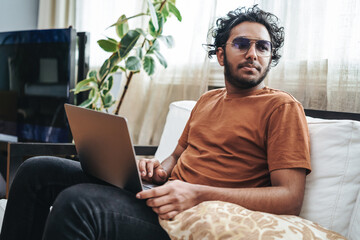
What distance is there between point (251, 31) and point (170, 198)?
2.15 feet

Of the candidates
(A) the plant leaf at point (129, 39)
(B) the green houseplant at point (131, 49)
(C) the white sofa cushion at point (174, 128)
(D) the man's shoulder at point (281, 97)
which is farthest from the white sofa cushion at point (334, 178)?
(A) the plant leaf at point (129, 39)

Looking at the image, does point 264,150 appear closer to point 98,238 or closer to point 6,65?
point 98,238

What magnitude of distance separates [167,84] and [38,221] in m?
1.24

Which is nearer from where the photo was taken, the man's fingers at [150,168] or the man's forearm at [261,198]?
the man's forearm at [261,198]

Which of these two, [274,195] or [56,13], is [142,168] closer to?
[274,195]

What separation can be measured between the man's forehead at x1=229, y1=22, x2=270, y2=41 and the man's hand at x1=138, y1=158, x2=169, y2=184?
522mm

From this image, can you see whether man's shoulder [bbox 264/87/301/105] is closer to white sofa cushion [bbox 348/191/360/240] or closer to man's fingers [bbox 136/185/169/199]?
white sofa cushion [bbox 348/191/360/240]

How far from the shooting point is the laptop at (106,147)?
2.85 ft

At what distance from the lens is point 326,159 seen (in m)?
1.01

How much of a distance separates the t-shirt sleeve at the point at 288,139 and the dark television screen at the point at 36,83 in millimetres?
1445

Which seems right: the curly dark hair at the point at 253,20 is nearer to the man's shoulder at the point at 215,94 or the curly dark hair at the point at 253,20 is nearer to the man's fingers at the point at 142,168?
the man's shoulder at the point at 215,94

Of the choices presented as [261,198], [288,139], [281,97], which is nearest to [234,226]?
[261,198]

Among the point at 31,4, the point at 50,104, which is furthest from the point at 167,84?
the point at 31,4

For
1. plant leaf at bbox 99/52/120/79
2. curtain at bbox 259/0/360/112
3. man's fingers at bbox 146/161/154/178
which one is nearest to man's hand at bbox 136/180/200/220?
man's fingers at bbox 146/161/154/178
